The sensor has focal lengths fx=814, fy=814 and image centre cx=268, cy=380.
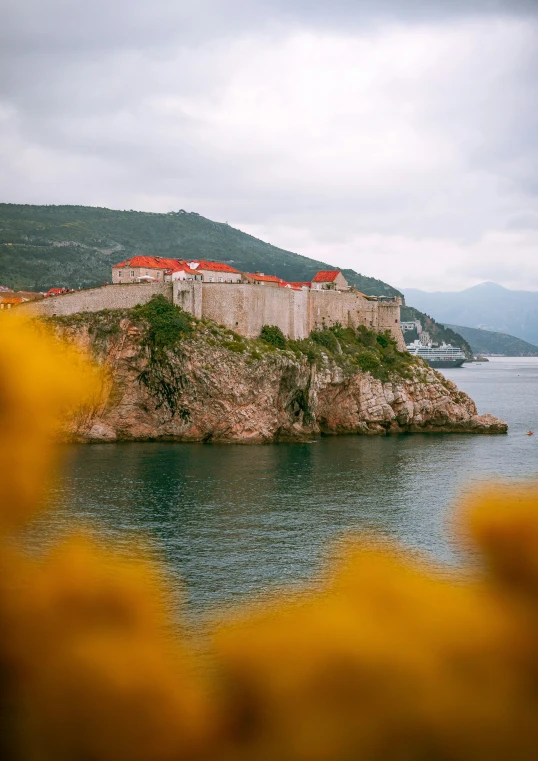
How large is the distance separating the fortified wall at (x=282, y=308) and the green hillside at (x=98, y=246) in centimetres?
5203

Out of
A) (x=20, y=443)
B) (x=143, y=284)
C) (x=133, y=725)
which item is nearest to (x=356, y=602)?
(x=133, y=725)

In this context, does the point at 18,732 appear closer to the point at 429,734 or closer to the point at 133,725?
the point at 133,725

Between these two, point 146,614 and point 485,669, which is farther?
point 146,614

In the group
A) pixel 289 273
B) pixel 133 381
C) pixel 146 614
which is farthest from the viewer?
pixel 289 273

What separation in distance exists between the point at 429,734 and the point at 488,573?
983cm

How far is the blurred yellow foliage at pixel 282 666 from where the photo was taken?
→ 642 inches

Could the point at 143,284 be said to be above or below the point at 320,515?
above

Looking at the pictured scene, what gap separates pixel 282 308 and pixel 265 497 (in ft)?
73.5

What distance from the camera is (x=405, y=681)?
18.8m

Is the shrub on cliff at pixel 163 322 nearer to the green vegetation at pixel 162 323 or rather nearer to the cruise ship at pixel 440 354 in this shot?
the green vegetation at pixel 162 323

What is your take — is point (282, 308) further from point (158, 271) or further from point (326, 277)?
point (326, 277)

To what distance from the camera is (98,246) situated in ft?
479

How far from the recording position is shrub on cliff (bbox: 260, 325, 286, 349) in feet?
174

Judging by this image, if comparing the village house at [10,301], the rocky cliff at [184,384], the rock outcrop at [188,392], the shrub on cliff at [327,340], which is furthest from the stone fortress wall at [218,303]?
the village house at [10,301]
